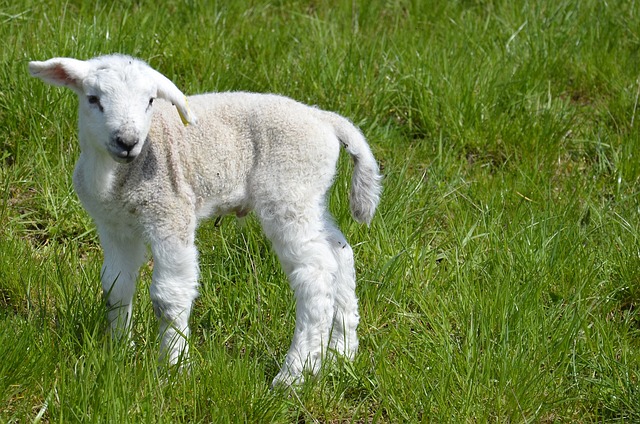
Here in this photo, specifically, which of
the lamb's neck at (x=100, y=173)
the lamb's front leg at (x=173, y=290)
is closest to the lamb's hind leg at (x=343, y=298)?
the lamb's front leg at (x=173, y=290)

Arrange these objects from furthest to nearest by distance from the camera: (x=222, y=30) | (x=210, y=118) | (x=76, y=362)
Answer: (x=222, y=30) → (x=210, y=118) → (x=76, y=362)

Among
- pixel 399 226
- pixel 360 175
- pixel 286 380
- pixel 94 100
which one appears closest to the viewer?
pixel 94 100

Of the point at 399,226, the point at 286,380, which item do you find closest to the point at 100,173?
the point at 286,380

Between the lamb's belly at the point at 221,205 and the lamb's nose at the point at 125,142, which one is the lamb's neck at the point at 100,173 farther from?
the lamb's belly at the point at 221,205

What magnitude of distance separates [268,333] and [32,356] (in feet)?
3.65

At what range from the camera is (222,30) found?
6.78 meters

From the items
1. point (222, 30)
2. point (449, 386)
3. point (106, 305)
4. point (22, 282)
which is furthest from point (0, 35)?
point (449, 386)

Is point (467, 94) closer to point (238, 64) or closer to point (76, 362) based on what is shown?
point (238, 64)

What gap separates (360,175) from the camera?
15.4ft

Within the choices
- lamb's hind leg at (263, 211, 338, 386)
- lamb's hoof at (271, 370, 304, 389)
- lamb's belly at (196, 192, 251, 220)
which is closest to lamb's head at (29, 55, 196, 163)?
lamb's belly at (196, 192, 251, 220)

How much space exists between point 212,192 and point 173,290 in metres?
0.46

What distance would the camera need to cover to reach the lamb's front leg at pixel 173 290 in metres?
4.27

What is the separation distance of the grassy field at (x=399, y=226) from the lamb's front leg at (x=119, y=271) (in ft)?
0.36

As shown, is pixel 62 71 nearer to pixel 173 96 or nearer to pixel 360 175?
pixel 173 96
